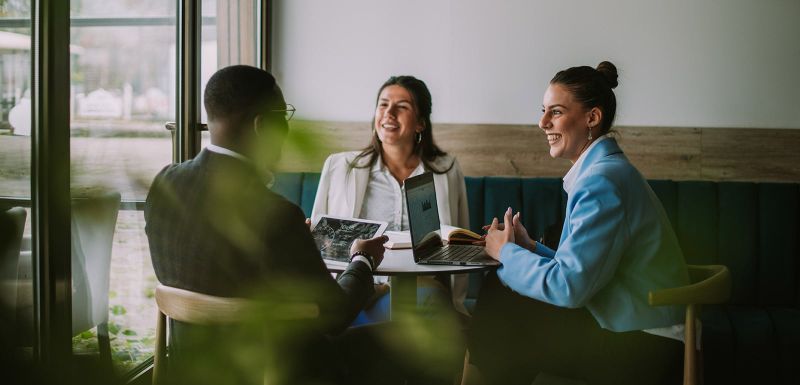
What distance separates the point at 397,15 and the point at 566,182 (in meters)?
1.95

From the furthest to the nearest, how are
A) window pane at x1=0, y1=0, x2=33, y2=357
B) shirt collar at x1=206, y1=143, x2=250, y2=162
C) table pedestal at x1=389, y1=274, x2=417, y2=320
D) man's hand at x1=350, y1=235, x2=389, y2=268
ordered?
table pedestal at x1=389, y1=274, x2=417, y2=320, man's hand at x1=350, y1=235, x2=389, y2=268, window pane at x1=0, y1=0, x2=33, y2=357, shirt collar at x1=206, y1=143, x2=250, y2=162

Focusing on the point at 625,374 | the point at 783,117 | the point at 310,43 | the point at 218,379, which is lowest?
the point at 625,374

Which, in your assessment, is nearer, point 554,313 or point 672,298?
point 672,298

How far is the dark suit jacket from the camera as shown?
1.31 meters

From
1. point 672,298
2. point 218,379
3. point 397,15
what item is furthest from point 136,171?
point 397,15

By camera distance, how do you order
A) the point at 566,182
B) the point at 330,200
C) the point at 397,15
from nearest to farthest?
the point at 566,182 → the point at 330,200 → the point at 397,15

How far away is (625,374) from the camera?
1.79 m

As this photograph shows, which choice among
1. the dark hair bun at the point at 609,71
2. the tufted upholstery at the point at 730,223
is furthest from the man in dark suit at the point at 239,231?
the tufted upholstery at the point at 730,223

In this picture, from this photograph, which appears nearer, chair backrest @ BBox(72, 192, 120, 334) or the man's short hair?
the man's short hair

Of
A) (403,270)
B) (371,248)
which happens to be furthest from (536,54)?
(371,248)

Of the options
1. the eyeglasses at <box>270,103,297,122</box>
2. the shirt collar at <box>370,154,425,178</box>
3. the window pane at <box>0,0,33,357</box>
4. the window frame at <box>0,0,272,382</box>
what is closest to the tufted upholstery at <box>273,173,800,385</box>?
the shirt collar at <box>370,154,425,178</box>

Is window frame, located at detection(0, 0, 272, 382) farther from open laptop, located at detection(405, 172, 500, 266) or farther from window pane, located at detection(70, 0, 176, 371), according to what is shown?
open laptop, located at detection(405, 172, 500, 266)

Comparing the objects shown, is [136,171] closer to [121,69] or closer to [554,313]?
[554,313]

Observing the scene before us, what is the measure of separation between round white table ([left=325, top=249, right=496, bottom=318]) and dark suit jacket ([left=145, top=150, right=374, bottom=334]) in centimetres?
49
